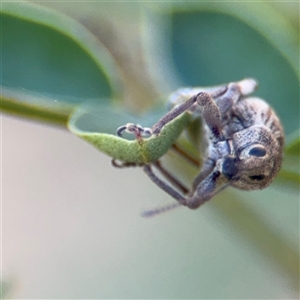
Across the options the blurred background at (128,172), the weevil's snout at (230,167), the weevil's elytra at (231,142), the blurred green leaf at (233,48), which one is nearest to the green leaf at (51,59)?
the blurred background at (128,172)

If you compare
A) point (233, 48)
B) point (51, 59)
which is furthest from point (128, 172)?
point (51, 59)

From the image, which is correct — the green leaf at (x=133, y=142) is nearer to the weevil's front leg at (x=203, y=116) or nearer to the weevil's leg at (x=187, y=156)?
the weevil's front leg at (x=203, y=116)

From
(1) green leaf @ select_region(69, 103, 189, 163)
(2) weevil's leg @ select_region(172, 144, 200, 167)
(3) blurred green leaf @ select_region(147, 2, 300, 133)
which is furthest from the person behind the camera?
(3) blurred green leaf @ select_region(147, 2, 300, 133)

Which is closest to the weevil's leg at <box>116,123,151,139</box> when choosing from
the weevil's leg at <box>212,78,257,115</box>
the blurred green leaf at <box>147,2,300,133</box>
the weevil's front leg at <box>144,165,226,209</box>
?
the weevil's front leg at <box>144,165,226,209</box>

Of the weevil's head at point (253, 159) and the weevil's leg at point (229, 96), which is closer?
the weevil's head at point (253, 159)

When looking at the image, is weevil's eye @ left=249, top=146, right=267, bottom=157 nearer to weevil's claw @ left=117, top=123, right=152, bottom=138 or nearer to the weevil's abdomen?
the weevil's abdomen

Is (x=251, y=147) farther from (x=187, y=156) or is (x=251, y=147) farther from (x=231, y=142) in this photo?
(x=187, y=156)

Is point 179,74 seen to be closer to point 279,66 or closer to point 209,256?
point 279,66
